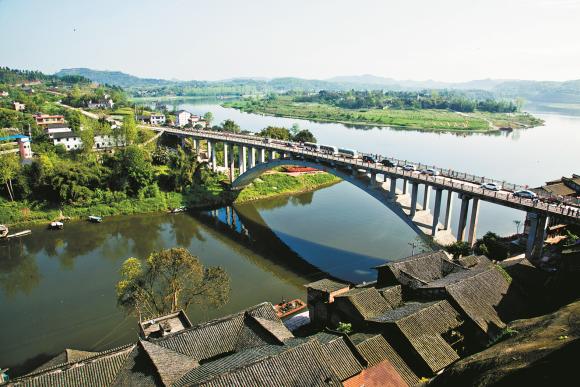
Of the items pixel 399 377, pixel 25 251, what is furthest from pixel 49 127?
pixel 399 377

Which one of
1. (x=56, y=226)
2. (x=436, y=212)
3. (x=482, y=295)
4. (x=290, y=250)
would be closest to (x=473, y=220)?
(x=436, y=212)

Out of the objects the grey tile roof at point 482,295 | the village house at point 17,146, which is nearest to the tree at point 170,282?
the grey tile roof at point 482,295

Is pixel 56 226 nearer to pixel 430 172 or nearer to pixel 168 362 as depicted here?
pixel 168 362

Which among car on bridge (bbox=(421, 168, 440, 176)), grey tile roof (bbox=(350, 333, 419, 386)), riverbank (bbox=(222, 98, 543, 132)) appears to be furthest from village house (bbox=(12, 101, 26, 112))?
grey tile roof (bbox=(350, 333, 419, 386))

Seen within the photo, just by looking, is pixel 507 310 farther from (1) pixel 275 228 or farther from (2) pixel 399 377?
(1) pixel 275 228

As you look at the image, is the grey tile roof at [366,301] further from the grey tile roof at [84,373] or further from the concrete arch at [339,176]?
the concrete arch at [339,176]
